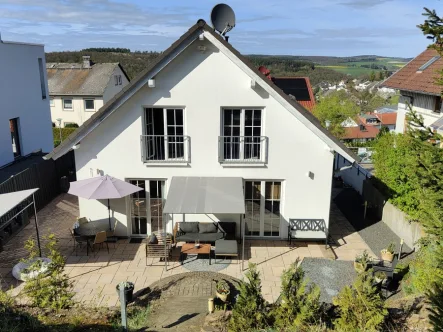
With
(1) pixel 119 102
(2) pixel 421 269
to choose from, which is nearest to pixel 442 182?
(2) pixel 421 269

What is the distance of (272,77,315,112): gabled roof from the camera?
38.6 metres

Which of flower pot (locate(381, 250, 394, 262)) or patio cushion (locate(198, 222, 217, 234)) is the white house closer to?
patio cushion (locate(198, 222, 217, 234))

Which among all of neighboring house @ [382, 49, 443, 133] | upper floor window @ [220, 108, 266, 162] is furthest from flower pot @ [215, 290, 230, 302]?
neighboring house @ [382, 49, 443, 133]

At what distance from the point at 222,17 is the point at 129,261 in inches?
433

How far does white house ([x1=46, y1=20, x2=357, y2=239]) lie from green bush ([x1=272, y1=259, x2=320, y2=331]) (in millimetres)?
6161

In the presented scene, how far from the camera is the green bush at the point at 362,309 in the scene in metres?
7.74

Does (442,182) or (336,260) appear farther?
(336,260)

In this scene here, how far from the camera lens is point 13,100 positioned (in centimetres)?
2316

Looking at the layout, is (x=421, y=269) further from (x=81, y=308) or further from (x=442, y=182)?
(x=81, y=308)

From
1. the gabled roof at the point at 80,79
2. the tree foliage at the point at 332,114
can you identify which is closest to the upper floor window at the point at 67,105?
the gabled roof at the point at 80,79

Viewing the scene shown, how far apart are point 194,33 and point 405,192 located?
11.9m

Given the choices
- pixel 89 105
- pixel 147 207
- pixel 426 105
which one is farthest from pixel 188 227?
pixel 89 105

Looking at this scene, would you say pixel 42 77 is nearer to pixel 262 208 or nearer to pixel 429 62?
pixel 262 208

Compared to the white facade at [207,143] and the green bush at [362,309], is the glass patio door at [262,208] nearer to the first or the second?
the white facade at [207,143]
